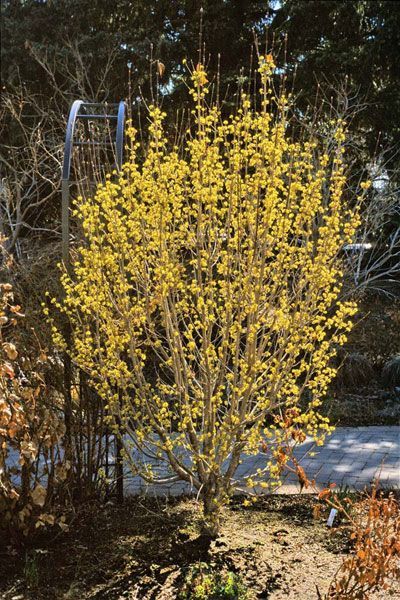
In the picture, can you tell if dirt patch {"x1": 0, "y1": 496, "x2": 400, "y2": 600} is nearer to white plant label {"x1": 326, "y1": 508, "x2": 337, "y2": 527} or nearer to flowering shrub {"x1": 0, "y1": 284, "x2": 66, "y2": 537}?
white plant label {"x1": 326, "y1": 508, "x2": 337, "y2": 527}

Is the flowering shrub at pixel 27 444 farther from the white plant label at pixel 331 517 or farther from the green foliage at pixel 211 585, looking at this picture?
the white plant label at pixel 331 517

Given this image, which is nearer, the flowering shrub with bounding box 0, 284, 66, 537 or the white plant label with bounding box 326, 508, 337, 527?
the flowering shrub with bounding box 0, 284, 66, 537

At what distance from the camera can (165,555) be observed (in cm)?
362

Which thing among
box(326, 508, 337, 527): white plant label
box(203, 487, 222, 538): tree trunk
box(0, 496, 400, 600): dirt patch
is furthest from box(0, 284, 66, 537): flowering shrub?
box(326, 508, 337, 527): white plant label

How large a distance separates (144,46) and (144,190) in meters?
9.94

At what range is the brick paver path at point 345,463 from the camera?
4.91 m

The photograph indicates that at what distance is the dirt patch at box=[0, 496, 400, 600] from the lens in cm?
329

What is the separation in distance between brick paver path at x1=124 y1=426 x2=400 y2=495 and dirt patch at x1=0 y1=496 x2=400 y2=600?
1.25ft

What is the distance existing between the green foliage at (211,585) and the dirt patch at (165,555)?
5 centimetres

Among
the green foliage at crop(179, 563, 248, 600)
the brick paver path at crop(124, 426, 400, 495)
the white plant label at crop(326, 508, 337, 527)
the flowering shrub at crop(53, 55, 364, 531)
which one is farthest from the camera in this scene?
the brick paver path at crop(124, 426, 400, 495)

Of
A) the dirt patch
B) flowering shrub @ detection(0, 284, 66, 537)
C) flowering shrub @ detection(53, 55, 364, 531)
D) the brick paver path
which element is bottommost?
the brick paver path

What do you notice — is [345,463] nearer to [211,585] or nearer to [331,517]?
[331,517]

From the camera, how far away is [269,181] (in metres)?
3.34

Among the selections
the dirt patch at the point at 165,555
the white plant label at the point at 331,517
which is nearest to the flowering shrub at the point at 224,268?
the dirt patch at the point at 165,555
